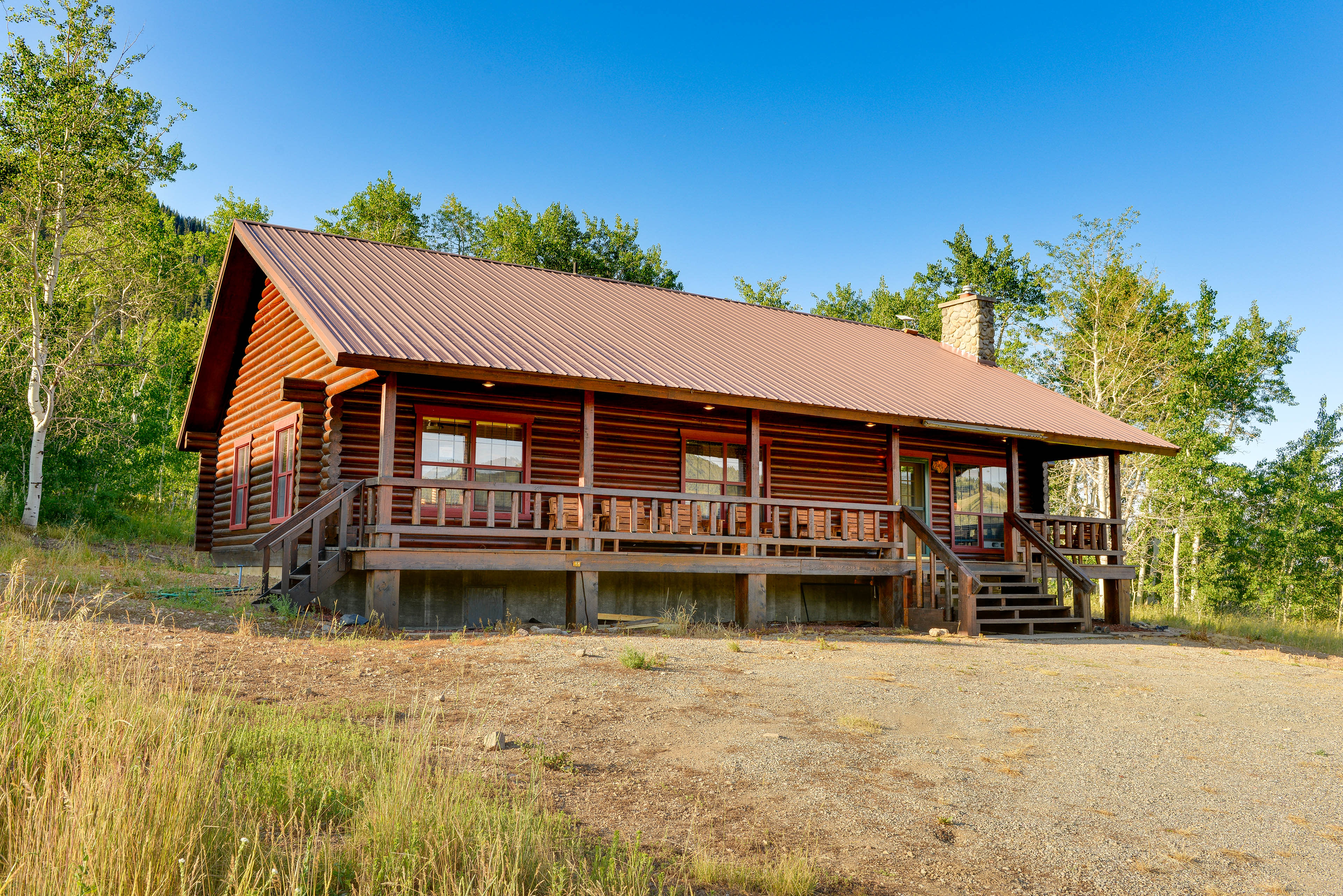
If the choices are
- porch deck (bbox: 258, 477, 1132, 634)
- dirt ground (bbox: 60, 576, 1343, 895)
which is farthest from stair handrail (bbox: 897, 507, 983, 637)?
dirt ground (bbox: 60, 576, 1343, 895)

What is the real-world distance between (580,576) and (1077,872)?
1010 centimetres

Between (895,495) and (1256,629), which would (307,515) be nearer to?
(895,495)

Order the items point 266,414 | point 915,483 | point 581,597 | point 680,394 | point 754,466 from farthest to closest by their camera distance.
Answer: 1. point 915,483
2. point 266,414
3. point 754,466
4. point 680,394
5. point 581,597

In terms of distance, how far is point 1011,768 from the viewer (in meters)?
7.13

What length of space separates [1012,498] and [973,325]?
8.81m

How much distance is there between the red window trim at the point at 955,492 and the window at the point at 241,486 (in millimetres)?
15405

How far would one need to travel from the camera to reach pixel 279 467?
59.4 feet

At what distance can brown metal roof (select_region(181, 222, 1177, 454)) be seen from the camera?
14.4 m

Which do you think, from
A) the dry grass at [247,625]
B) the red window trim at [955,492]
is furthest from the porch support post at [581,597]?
the red window trim at [955,492]

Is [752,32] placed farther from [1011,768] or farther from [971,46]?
[1011,768]

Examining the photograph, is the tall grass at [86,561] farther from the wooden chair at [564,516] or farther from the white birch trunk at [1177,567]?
the white birch trunk at [1177,567]

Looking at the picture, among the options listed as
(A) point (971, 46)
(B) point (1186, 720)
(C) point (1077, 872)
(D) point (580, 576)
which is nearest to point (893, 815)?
(C) point (1077, 872)

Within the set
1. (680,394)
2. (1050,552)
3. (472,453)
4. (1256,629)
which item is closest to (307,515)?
(472,453)

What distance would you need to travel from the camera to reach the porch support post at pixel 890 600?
57.0ft
